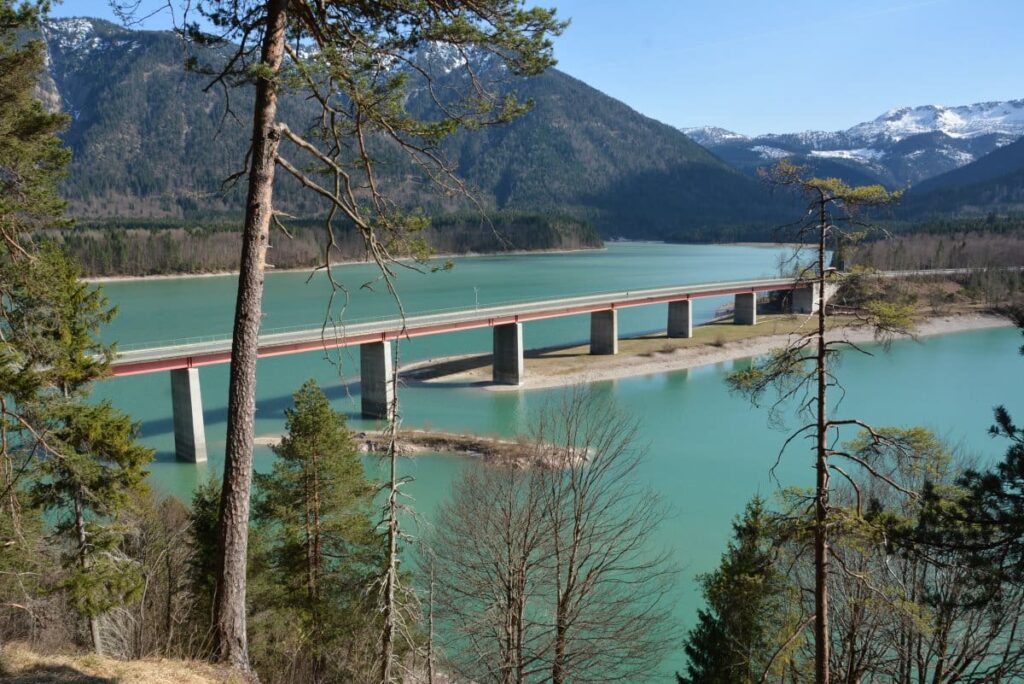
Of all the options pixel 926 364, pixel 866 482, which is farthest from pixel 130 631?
pixel 926 364

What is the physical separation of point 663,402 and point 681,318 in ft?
62.0

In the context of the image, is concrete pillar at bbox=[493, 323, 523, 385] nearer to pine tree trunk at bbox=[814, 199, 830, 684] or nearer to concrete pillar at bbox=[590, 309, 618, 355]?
Result: concrete pillar at bbox=[590, 309, 618, 355]

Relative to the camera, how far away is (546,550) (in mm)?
11883

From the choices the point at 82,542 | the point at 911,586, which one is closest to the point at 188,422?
the point at 82,542

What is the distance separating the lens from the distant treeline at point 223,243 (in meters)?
91.8

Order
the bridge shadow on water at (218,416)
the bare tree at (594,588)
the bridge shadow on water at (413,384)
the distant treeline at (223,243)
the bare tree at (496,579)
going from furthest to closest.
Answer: the distant treeline at (223,243), the bridge shadow on water at (413,384), the bridge shadow on water at (218,416), the bare tree at (594,588), the bare tree at (496,579)

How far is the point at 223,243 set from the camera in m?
108

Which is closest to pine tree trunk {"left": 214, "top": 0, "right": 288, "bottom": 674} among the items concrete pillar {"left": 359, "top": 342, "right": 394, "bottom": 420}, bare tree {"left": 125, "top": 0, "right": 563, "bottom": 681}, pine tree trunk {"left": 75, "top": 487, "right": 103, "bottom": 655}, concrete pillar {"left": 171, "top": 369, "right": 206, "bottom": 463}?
bare tree {"left": 125, "top": 0, "right": 563, "bottom": 681}

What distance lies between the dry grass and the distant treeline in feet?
198

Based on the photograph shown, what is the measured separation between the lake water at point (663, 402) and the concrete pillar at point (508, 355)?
2330 mm

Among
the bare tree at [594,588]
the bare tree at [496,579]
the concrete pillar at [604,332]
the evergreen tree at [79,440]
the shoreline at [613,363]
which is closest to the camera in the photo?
the evergreen tree at [79,440]

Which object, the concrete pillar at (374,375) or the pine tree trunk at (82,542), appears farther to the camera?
the concrete pillar at (374,375)

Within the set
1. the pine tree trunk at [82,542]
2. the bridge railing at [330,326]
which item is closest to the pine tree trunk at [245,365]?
the pine tree trunk at [82,542]

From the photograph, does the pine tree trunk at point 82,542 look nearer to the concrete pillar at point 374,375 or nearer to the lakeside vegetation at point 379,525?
the lakeside vegetation at point 379,525
